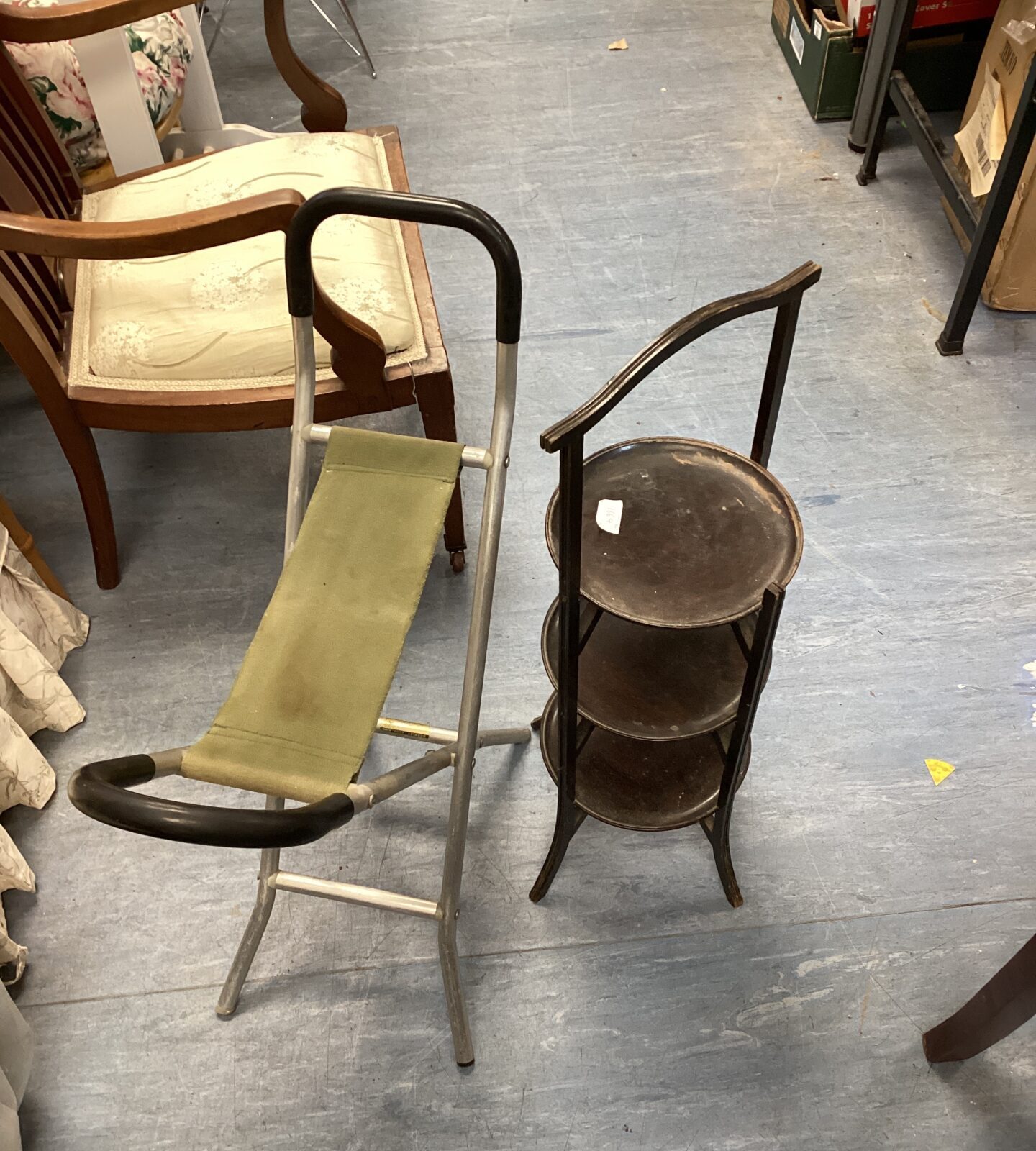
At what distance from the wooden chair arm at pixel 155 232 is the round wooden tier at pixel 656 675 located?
25.1 inches

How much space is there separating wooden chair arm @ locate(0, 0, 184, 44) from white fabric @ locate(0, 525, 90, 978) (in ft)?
2.90

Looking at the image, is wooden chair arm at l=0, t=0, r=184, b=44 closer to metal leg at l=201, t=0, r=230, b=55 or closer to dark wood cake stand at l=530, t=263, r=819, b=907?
dark wood cake stand at l=530, t=263, r=819, b=907

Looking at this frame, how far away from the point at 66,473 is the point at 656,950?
61.8 inches

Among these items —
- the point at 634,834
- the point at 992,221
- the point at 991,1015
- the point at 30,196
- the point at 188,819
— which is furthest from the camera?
the point at 992,221

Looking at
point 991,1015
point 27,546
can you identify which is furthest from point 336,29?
point 991,1015

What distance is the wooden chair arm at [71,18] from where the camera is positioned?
173 cm

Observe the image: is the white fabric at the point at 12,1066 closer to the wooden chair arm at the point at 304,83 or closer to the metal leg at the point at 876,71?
the wooden chair arm at the point at 304,83

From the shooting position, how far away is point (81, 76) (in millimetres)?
1978

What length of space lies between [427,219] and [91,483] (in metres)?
0.99

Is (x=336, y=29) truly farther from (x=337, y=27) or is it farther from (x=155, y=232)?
(x=155, y=232)

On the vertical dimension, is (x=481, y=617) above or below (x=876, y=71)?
below

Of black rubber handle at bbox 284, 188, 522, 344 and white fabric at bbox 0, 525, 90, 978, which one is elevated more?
black rubber handle at bbox 284, 188, 522, 344

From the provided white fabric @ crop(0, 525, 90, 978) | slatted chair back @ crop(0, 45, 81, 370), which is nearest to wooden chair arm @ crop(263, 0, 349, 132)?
slatted chair back @ crop(0, 45, 81, 370)

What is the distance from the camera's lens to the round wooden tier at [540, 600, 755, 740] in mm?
1272
